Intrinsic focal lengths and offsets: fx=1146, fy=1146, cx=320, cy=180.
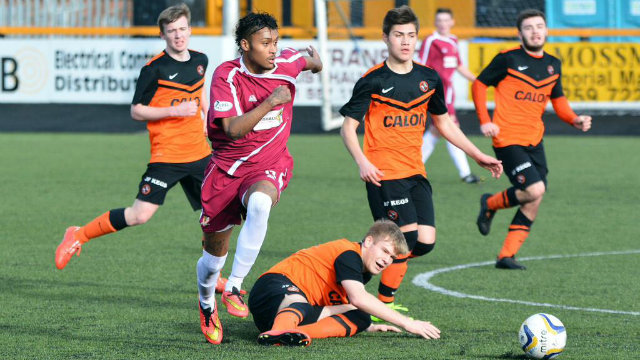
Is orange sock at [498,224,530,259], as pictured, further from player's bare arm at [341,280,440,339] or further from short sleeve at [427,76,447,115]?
player's bare arm at [341,280,440,339]

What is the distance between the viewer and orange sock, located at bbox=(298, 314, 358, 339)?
19.5ft

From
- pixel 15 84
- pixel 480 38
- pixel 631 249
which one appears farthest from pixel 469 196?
pixel 15 84

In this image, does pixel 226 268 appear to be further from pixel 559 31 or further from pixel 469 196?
pixel 559 31

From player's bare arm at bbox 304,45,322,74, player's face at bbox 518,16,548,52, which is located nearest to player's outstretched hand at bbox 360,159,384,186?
player's bare arm at bbox 304,45,322,74

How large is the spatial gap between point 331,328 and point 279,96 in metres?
1.25

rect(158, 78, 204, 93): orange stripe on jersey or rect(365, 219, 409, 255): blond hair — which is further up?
rect(158, 78, 204, 93): orange stripe on jersey

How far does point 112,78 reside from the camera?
72.5 feet

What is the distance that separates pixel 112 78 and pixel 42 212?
10.5m

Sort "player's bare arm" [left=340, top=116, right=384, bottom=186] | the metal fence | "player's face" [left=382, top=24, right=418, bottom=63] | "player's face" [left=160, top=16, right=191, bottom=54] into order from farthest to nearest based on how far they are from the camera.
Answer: the metal fence, "player's face" [left=160, top=16, right=191, bottom=54], "player's face" [left=382, top=24, right=418, bottom=63], "player's bare arm" [left=340, top=116, right=384, bottom=186]

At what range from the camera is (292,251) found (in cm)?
948

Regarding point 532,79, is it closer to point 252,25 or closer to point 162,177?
point 162,177

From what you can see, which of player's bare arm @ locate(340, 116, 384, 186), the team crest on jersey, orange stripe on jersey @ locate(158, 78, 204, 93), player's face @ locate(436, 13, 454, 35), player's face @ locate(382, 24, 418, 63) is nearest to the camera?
player's bare arm @ locate(340, 116, 384, 186)

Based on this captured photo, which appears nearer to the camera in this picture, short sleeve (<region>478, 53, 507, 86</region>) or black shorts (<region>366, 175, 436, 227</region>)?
black shorts (<region>366, 175, 436, 227</region>)

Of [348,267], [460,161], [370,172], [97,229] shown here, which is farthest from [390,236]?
[460,161]
